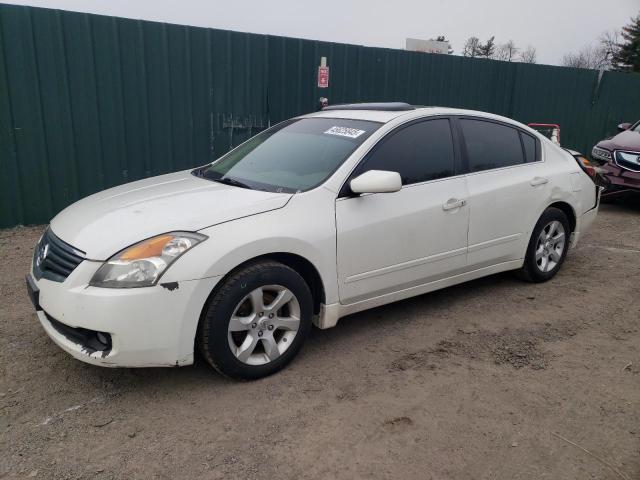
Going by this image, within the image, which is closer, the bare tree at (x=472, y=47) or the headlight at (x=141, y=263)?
the headlight at (x=141, y=263)

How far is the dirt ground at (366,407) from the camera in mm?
2539

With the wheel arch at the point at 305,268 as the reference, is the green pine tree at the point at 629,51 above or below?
above

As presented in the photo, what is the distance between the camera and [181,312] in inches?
113

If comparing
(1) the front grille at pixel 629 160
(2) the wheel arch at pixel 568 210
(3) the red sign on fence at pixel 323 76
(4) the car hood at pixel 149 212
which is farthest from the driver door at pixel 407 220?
(1) the front grille at pixel 629 160

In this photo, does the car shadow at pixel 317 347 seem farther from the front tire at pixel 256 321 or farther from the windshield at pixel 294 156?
the windshield at pixel 294 156

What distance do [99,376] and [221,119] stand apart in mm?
5059

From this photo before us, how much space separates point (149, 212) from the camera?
10.4 ft

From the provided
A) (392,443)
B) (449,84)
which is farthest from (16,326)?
(449,84)

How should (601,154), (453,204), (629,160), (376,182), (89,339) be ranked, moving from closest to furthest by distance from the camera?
(89,339)
(376,182)
(453,204)
(629,160)
(601,154)

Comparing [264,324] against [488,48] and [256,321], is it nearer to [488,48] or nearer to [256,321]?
[256,321]

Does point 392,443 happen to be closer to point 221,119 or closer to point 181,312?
point 181,312

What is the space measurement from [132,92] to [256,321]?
16.0 ft

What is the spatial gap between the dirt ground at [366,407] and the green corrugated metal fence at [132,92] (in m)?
2.99

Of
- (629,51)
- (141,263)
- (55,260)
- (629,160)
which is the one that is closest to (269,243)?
(141,263)
